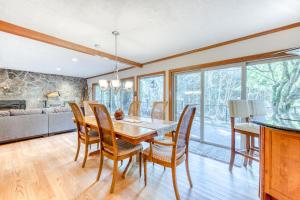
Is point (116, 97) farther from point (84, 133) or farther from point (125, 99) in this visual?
point (84, 133)

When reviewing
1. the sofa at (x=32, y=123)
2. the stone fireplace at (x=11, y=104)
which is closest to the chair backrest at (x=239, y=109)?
the sofa at (x=32, y=123)

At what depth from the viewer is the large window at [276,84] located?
2473 mm

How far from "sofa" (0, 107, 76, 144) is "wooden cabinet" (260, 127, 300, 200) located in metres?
4.94

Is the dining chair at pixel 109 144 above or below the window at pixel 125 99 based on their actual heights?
below

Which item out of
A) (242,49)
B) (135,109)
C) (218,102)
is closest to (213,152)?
(218,102)

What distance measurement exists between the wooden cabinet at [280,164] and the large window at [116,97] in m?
4.63

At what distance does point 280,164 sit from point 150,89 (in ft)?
13.6

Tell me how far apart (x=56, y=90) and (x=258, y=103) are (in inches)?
315

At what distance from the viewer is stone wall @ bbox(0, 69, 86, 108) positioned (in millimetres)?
5844

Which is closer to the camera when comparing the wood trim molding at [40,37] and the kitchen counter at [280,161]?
the kitchen counter at [280,161]

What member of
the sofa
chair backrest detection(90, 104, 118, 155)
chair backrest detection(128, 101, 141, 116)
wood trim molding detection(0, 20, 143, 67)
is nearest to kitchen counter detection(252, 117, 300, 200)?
chair backrest detection(90, 104, 118, 155)

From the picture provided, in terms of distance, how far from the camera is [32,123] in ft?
12.8

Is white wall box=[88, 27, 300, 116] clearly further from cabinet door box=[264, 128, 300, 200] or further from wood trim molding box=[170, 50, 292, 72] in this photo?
cabinet door box=[264, 128, 300, 200]

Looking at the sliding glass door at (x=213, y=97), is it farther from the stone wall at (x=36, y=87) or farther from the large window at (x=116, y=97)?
the stone wall at (x=36, y=87)
